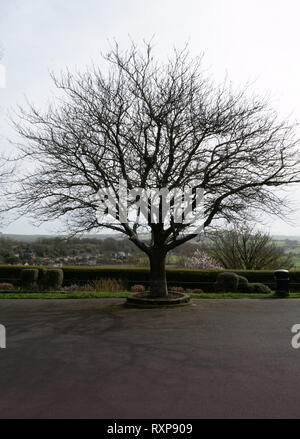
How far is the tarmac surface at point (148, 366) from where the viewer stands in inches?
149

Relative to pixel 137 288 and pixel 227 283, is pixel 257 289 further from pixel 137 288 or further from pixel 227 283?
pixel 137 288

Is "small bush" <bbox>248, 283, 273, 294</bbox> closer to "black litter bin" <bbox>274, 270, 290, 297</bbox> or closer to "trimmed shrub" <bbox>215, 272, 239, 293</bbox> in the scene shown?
"trimmed shrub" <bbox>215, 272, 239, 293</bbox>

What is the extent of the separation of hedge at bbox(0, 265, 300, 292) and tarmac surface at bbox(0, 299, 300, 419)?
391 inches

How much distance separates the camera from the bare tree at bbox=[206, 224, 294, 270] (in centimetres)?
2567

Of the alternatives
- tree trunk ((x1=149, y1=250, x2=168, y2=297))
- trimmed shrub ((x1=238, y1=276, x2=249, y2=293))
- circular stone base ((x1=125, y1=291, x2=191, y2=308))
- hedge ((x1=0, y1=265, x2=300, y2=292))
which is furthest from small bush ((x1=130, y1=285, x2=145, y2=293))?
circular stone base ((x1=125, y1=291, x2=191, y2=308))

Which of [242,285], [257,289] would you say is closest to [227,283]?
[242,285]

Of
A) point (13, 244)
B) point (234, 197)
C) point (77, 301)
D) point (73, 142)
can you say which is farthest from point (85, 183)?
point (13, 244)

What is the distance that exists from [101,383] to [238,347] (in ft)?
9.14

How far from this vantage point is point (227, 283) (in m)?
16.9

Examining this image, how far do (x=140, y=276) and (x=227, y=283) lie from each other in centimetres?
504

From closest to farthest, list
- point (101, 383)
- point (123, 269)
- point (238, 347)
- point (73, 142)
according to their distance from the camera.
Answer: point (101, 383) → point (238, 347) → point (73, 142) → point (123, 269)

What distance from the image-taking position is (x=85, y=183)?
Answer: 11273 mm

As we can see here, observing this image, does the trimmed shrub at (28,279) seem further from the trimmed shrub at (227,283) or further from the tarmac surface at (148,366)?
the trimmed shrub at (227,283)
